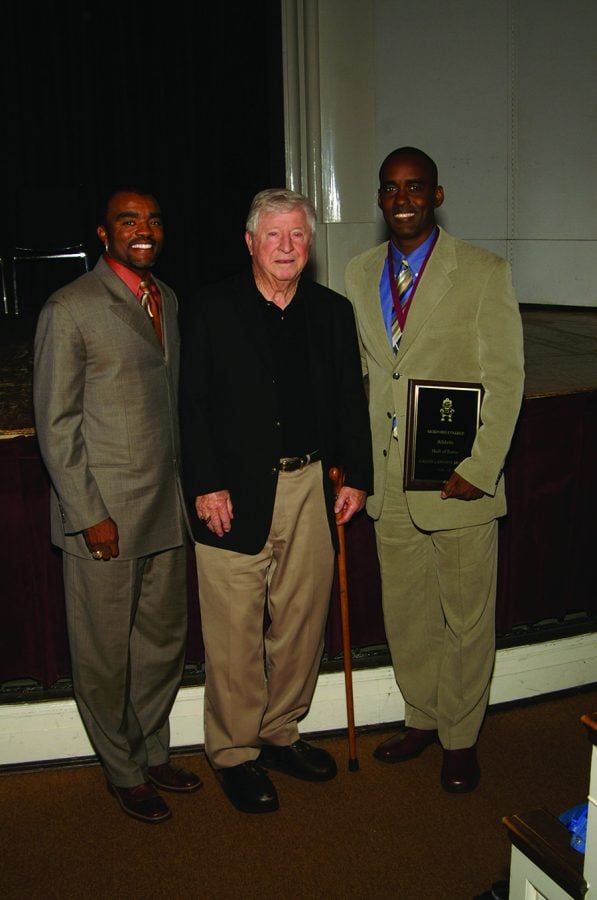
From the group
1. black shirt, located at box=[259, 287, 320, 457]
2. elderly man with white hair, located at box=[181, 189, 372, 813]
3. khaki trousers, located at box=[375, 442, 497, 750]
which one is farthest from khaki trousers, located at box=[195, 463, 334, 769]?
khaki trousers, located at box=[375, 442, 497, 750]

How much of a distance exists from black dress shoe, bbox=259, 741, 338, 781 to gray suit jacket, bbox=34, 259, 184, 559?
0.78 m

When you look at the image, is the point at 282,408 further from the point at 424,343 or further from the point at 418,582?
the point at 418,582

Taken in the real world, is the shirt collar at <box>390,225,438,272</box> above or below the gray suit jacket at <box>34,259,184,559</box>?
above

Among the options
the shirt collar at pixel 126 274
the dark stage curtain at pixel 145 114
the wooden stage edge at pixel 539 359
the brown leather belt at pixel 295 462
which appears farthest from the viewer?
the dark stage curtain at pixel 145 114

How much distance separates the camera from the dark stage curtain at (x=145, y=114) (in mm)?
6320

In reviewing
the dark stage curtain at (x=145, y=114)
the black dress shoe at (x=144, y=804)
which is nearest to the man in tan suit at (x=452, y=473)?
the black dress shoe at (x=144, y=804)

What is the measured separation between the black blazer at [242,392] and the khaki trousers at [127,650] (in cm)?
21

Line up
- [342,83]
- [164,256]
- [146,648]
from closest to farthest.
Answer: [146,648] < [342,83] < [164,256]

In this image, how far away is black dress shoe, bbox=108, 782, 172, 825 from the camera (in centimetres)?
245

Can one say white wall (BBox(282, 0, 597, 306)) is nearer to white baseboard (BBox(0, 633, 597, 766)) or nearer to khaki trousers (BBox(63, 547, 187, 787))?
white baseboard (BBox(0, 633, 597, 766))

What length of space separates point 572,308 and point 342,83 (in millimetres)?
2695

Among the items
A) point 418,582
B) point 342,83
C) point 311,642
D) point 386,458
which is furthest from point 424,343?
point 342,83

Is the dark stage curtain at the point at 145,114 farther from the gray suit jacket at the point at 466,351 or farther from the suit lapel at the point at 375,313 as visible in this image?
the gray suit jacket at the point at 466,351

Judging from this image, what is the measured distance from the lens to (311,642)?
8.55 feet
